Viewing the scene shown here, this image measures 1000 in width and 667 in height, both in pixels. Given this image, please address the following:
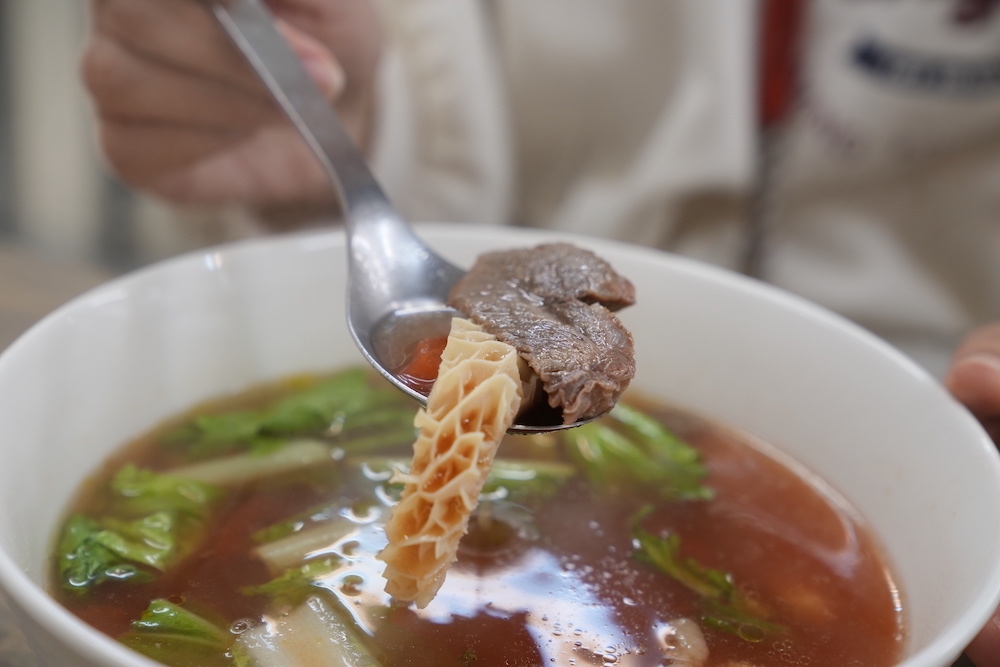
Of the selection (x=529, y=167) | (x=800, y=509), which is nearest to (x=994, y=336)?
(x=800, y=509)

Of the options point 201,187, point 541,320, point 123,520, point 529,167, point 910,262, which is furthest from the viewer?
point 529,167

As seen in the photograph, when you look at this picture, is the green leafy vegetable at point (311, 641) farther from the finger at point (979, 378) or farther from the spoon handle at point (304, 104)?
the finger at point (979, 378)

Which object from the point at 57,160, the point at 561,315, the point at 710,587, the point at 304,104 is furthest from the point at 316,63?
the point at 57,160

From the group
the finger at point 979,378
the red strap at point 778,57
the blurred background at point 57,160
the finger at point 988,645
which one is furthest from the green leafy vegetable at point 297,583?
the blurred background at point 57,160

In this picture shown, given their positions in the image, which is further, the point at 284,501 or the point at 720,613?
the point at 284,501

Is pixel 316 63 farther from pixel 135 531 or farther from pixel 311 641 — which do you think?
pixel 311 641

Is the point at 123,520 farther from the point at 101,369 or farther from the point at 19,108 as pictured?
the point at 19,108

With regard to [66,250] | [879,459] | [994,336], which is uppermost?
[994,336]

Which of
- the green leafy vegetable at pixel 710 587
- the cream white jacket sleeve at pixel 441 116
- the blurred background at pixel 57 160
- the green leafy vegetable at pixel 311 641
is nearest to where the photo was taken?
the green leafy vegetable at pixel 311 641
